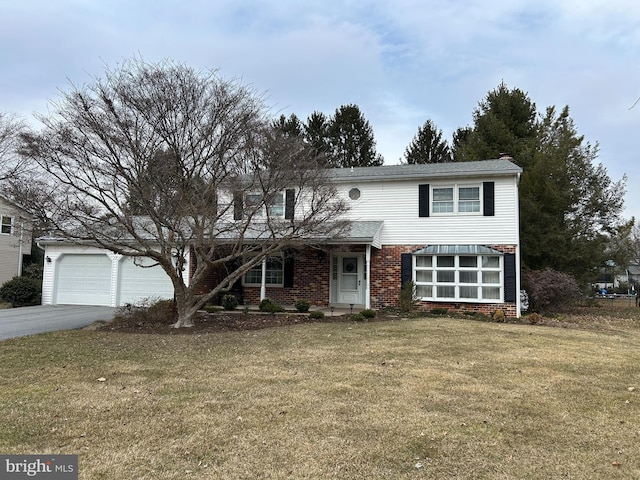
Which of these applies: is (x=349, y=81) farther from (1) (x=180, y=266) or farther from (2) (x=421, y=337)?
(2) (x=421, y=337)

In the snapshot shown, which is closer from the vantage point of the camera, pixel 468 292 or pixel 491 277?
pixel 491 277

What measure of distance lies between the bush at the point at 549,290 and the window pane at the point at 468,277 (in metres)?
2.43

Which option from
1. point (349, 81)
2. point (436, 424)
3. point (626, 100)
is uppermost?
point (349, 81)

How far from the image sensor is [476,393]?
5438mm

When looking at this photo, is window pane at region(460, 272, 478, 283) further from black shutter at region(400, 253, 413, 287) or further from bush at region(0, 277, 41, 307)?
bush at region(0, 277, 41, 307)

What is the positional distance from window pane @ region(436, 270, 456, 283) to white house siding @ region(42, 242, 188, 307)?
9.91 metres

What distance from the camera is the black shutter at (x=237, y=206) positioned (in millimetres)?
11086

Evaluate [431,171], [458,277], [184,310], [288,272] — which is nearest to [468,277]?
[458,277]

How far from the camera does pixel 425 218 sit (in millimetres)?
15219

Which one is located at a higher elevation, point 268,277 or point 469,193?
point 469,193

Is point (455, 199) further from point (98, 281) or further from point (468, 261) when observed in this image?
point (98, 281)

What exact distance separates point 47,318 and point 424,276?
39.3ft

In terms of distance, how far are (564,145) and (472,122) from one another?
11.1m

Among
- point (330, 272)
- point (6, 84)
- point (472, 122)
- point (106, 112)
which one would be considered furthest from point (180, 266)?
point (472, 122)
